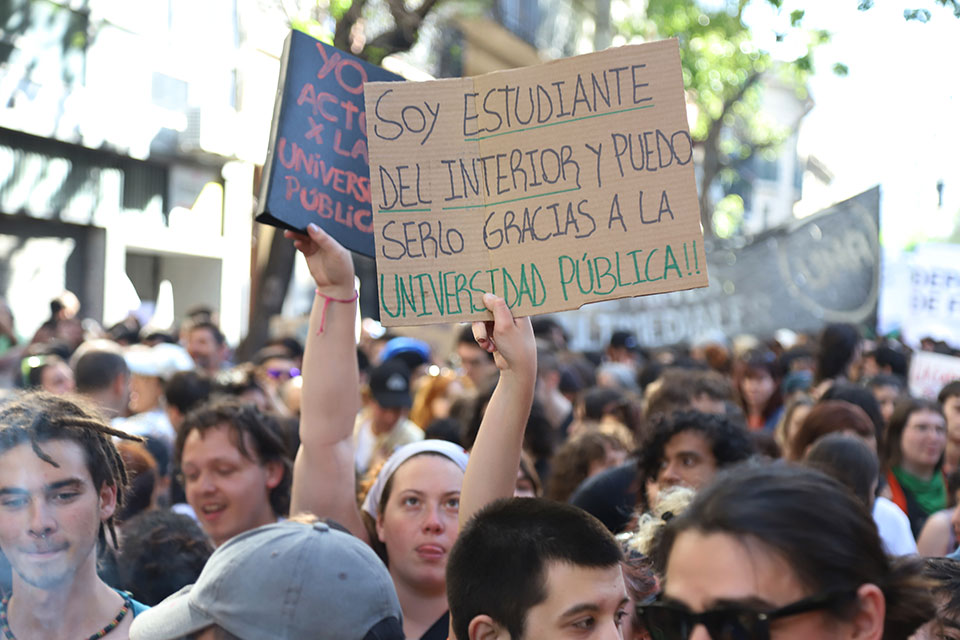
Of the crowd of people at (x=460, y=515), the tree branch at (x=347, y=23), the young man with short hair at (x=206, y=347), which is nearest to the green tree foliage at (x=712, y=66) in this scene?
the tree branch at (x=347, y=23)

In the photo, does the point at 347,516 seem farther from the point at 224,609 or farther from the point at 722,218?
the point at 722,218

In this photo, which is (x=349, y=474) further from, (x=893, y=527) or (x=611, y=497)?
(x=893, y=527)

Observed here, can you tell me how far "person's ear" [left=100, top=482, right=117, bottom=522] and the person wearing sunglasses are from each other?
1.46m

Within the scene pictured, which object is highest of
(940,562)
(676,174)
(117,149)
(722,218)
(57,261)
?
(722,218)

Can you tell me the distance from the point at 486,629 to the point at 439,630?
914 millimetres

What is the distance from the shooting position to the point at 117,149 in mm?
16641

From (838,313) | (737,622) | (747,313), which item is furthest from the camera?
(747,313)

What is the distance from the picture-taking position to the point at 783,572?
1750mm

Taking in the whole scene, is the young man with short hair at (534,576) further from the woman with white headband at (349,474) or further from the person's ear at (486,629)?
the woman with white headband at (349,474)

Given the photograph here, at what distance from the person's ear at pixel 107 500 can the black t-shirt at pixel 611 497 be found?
81.1 inches

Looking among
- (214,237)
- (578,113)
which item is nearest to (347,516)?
(578,113)

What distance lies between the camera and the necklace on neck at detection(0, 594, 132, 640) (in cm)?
258

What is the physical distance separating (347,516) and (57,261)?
1373cm

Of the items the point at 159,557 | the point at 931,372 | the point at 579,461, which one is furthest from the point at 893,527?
the point at 931,372
